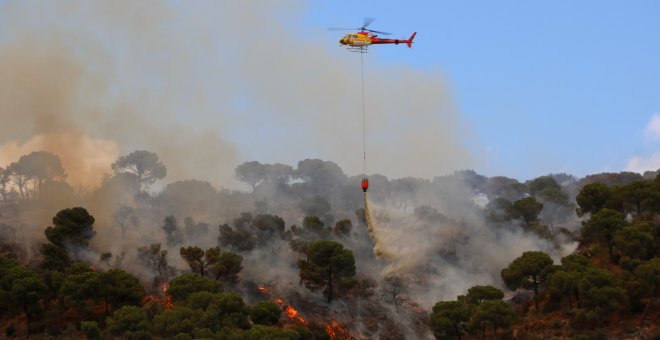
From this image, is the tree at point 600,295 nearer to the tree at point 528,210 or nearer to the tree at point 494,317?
the tree at point 494,317

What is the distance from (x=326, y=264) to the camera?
117750 mm

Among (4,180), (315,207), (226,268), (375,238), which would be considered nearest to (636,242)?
(375,238)

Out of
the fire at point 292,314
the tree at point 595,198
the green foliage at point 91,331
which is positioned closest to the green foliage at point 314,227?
the fire at point 292,314

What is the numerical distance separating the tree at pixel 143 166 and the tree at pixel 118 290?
82643mm

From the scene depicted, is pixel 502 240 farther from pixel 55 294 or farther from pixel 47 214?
pixel 47 214

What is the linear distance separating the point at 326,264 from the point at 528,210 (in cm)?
5077

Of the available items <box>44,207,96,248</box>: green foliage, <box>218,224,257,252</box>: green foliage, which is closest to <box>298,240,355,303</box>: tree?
<box>218,224,257,252</box>: green foliage

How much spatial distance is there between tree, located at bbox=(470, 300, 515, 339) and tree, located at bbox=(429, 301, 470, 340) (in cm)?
297

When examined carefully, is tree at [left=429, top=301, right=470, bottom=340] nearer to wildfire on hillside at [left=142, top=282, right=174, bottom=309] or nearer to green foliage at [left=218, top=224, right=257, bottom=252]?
wildfire on hillside at [left=142, top=282, right=174, bottom=309]

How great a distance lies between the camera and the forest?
95.1 meters

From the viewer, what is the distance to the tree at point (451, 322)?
3829 inches

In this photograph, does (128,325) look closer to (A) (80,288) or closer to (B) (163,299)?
(A) (80,288)

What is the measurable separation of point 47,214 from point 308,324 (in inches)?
2795

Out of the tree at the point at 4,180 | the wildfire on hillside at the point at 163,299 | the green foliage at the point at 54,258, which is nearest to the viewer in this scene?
the wildfire on hillside at the point at 163,299
